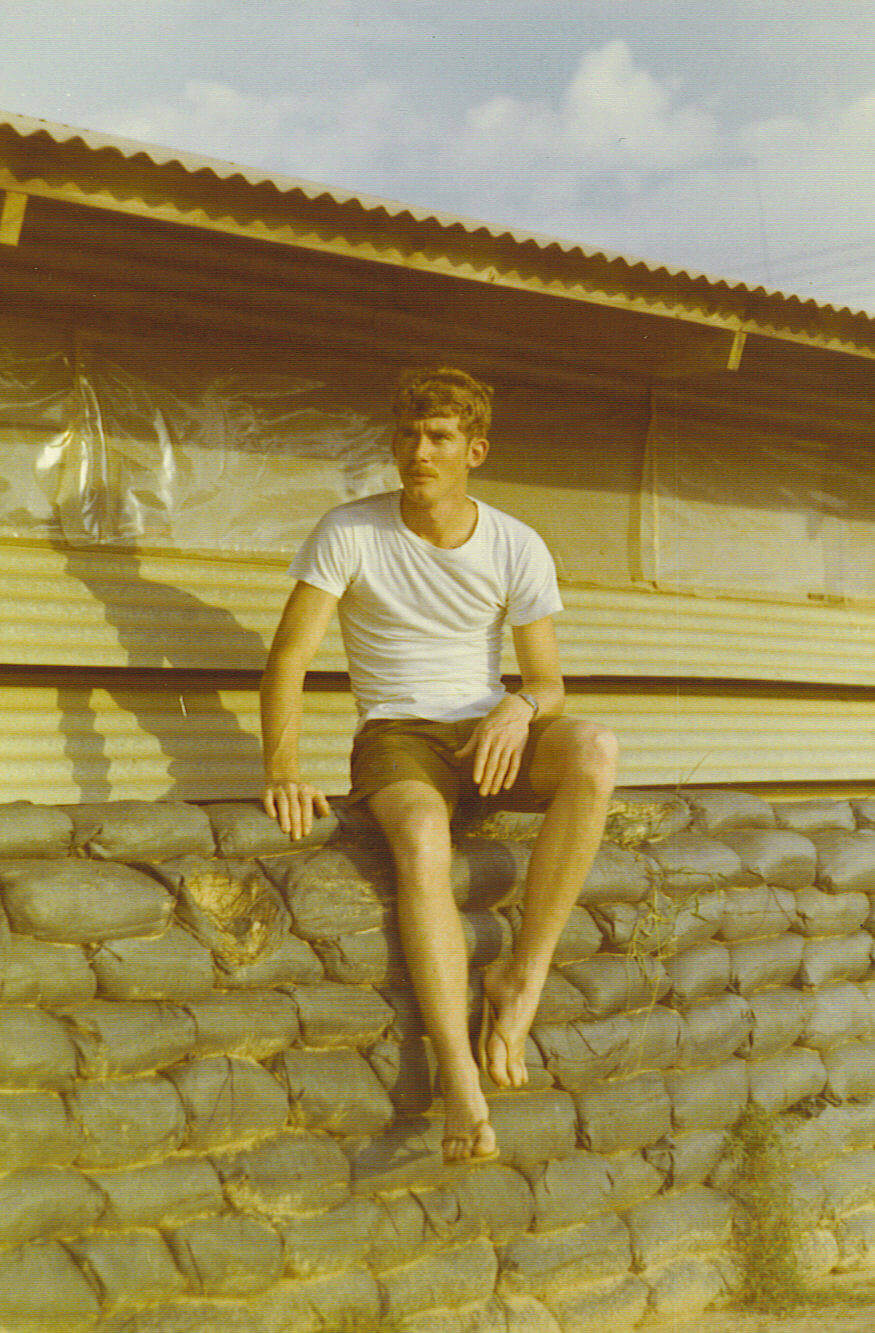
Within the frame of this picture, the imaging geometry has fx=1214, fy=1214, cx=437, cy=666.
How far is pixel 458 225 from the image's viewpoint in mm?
3838

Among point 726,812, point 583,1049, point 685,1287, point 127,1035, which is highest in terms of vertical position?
point 726,812

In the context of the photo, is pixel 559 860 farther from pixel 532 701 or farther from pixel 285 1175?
pixel 285 1175

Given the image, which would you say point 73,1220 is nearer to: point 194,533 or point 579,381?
point 194,533

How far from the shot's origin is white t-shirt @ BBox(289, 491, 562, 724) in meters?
3.42

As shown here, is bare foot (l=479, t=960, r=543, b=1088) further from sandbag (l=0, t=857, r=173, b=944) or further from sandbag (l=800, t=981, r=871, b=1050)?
sandbag (l=800, t=981, r=871, b=1050)

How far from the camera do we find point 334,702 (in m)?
4.45

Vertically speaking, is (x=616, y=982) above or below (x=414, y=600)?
below

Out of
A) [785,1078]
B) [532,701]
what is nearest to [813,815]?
Answer: [785,1078]

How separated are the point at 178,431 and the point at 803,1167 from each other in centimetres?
327

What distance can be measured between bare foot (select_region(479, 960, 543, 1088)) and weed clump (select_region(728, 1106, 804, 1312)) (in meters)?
1.02

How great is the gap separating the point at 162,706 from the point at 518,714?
1382 millimetres

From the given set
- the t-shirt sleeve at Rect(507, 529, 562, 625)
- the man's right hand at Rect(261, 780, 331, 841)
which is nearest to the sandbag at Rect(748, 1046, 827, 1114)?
the t-shirt sleeve at Rect(507, 529, 562, 625)

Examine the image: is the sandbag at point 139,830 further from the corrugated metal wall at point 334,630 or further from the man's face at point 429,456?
the man's face at point 429,456

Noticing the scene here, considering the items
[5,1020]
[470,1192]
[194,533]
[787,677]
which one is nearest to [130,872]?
[5,1020]
